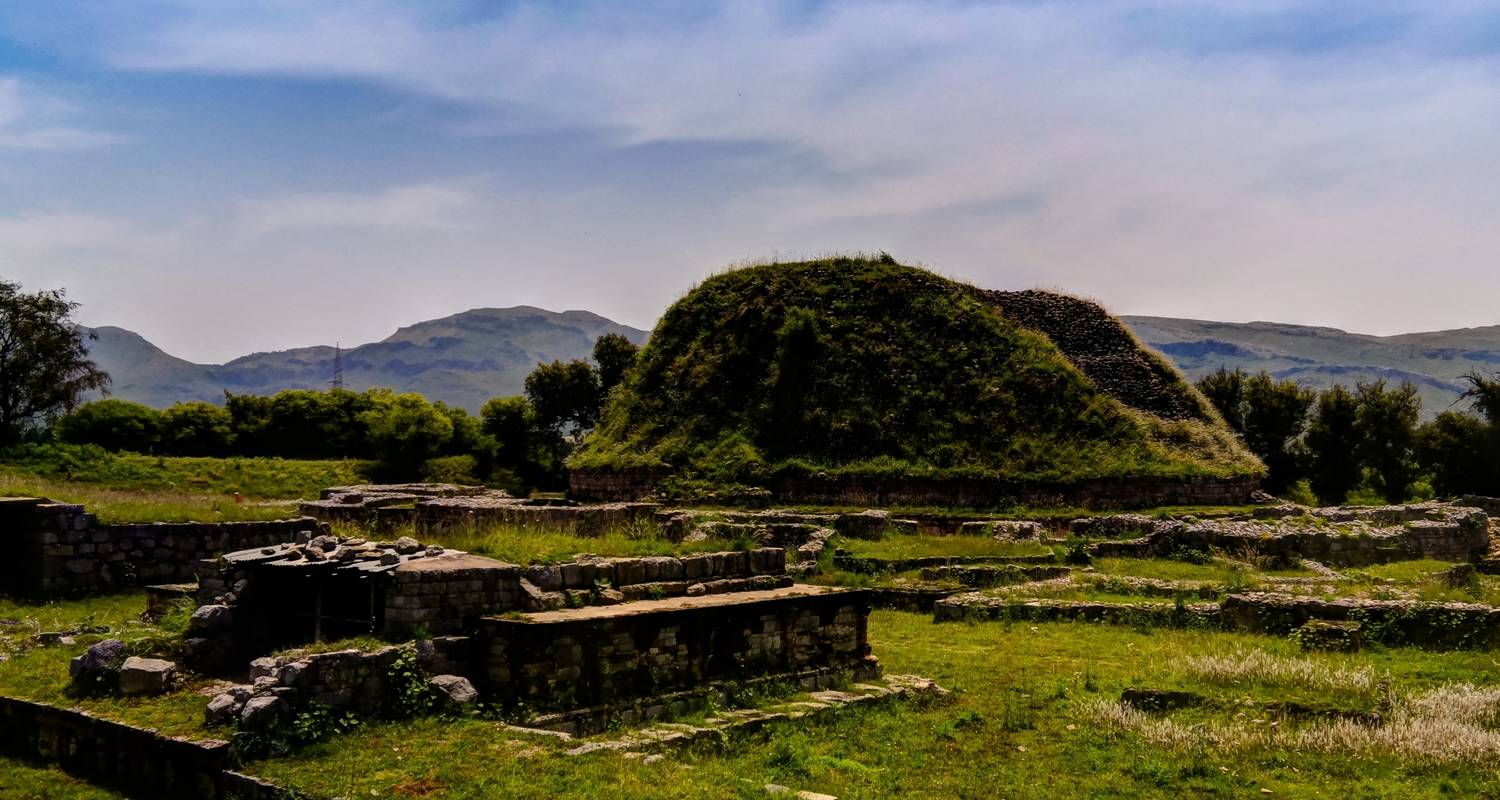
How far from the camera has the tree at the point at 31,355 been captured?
4125 cm

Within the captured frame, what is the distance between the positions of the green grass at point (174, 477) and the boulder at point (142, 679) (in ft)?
33.5

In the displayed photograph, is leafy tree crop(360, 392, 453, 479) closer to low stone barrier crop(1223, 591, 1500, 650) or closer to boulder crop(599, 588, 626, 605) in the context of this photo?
boulder crop(599, 588, 626, 605)

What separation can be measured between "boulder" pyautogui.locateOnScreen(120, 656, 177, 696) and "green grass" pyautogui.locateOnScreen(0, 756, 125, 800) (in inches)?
33.9

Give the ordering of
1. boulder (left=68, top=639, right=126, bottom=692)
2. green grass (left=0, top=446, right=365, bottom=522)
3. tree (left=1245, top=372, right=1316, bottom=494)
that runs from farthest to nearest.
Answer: tree (left=1245, top=372, right=1316, bottom=494)
green grass (left=0, top=446, right=365, bottom=522)
boulder (left=68, top=639, right=126, bottom=692)

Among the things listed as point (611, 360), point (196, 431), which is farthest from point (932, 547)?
point (196, 431)

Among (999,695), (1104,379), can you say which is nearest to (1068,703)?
(999,695)

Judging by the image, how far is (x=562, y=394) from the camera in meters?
57.4

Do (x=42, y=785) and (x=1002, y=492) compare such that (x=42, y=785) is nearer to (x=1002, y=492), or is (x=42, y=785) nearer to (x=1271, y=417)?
(x=1002, y=492)

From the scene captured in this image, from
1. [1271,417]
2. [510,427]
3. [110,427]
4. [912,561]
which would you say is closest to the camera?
[912,561]

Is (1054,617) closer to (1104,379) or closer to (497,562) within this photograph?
(497,562)

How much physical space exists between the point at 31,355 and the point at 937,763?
42.5 meters

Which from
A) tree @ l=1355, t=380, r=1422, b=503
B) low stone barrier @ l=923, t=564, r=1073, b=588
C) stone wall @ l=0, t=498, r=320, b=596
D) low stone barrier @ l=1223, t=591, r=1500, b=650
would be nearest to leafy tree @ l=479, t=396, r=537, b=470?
low stone barrier @ l=923, t=564, r=1073, b=588

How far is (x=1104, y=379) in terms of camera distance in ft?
143

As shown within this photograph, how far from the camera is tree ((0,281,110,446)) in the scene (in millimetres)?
41250
